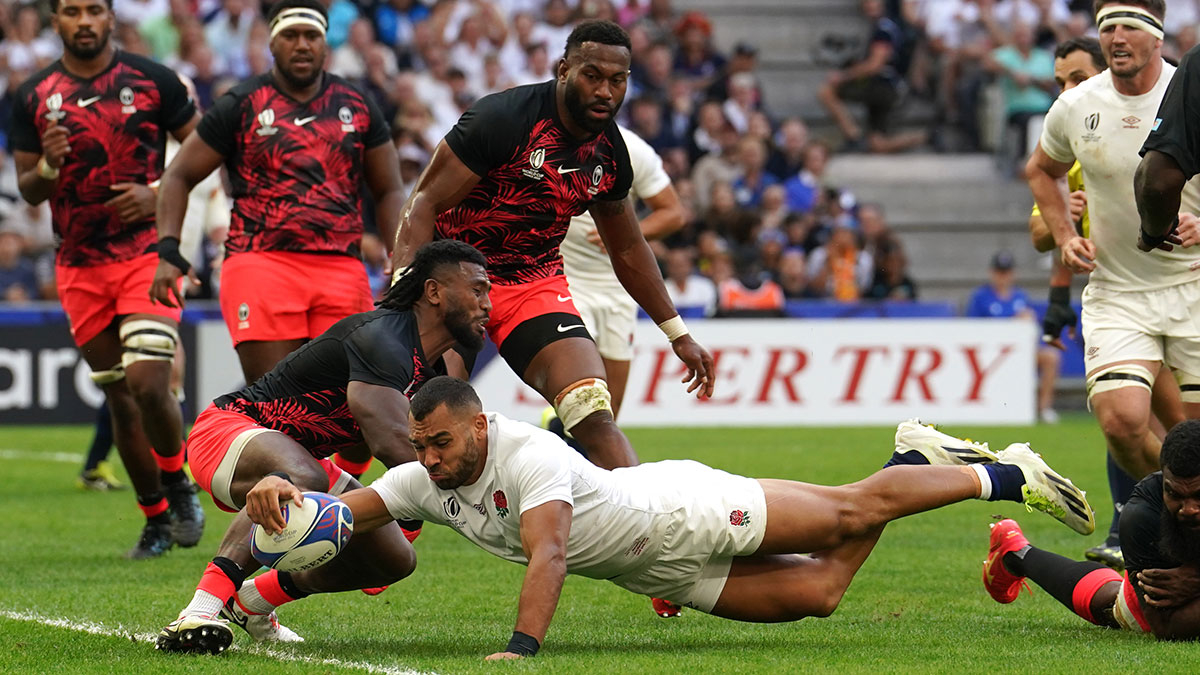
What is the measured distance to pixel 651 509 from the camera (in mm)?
6367

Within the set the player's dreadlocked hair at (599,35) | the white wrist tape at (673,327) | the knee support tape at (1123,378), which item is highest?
the player's dreadlocked hair at (599,35)

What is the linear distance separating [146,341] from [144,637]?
3.12 metres

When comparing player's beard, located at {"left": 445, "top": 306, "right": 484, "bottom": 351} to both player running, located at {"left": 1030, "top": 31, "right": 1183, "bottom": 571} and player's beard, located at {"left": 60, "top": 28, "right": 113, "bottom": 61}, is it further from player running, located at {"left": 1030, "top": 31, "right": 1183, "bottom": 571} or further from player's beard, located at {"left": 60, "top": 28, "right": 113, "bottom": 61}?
player's beard, located at {"left": 60, "top": 28, "right": 113, "bottom": 61}

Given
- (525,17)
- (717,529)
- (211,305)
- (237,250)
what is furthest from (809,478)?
(525,17)

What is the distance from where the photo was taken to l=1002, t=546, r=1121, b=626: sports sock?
667cm

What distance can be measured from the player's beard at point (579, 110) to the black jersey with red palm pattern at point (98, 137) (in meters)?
3.19

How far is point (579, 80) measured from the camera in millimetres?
7359

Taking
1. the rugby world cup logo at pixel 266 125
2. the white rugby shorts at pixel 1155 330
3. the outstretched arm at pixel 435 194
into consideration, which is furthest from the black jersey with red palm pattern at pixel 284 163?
the white rugby shorts at pixel 1155 330

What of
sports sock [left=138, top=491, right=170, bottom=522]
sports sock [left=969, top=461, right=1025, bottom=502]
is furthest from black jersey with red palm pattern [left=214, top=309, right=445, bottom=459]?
sports sock [left=138, top=491, right=170, bottom=522]

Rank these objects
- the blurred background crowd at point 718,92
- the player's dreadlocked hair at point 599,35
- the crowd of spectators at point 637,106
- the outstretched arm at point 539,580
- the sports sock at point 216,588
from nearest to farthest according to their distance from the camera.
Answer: the outstretched arm at point 539,580 < the sports sock at point 216,588 < the player's dreadlocked hair at point 599,35 < the crowd of spectators at point 637,106 < the blurred background crowd at point 718,92

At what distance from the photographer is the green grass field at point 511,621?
5.95 m

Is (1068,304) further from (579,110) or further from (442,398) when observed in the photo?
(442,398)

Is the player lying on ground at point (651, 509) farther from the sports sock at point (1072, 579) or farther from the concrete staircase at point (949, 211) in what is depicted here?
the concrete staircase at point (949, 211)

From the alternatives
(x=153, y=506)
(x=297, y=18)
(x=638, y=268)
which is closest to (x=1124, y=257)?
(x=638, y=268)
